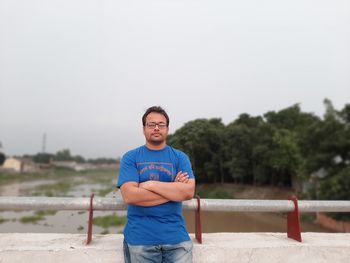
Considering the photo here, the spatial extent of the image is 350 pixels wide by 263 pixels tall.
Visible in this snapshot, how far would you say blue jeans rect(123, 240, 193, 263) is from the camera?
7.27 ft

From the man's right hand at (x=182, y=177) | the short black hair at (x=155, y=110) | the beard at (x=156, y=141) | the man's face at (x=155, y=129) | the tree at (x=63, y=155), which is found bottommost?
the man's right hand at (x=182, y=177)

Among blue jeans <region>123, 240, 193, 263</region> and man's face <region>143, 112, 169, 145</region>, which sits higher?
man's face <region>143, 112, 169, 145</region>

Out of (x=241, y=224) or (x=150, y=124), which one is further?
(x=241, y=224)

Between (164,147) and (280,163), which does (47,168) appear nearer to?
(280,163)

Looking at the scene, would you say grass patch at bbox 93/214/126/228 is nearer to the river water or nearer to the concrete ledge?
the river water

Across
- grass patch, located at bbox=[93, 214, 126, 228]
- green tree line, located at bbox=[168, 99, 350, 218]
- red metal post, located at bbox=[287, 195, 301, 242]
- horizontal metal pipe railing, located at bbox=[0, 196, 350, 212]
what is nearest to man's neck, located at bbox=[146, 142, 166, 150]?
horizontal metal pipe railing, located at bbox=[0, 196, 350, 212]

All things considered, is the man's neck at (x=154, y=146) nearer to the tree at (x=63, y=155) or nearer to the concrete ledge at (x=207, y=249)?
the concrete ledge at (x=207, y=249)

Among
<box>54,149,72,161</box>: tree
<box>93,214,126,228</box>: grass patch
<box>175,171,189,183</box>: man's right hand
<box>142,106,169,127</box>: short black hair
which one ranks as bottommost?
<box>93,214,126,228</box>: grass patch

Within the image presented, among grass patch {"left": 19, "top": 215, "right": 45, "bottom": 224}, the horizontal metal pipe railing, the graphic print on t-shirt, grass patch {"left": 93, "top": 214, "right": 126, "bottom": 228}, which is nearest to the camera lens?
the graphic print on t-shirt

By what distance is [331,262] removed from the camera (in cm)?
279

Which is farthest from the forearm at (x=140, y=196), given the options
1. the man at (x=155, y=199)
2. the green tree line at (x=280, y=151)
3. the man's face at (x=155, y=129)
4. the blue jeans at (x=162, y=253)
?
the green tree line at (x=280, y=151)

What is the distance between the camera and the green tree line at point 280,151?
11125 mm

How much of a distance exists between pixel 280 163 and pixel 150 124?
25.4 meters

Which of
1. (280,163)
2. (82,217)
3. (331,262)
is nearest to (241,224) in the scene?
(280,163)
